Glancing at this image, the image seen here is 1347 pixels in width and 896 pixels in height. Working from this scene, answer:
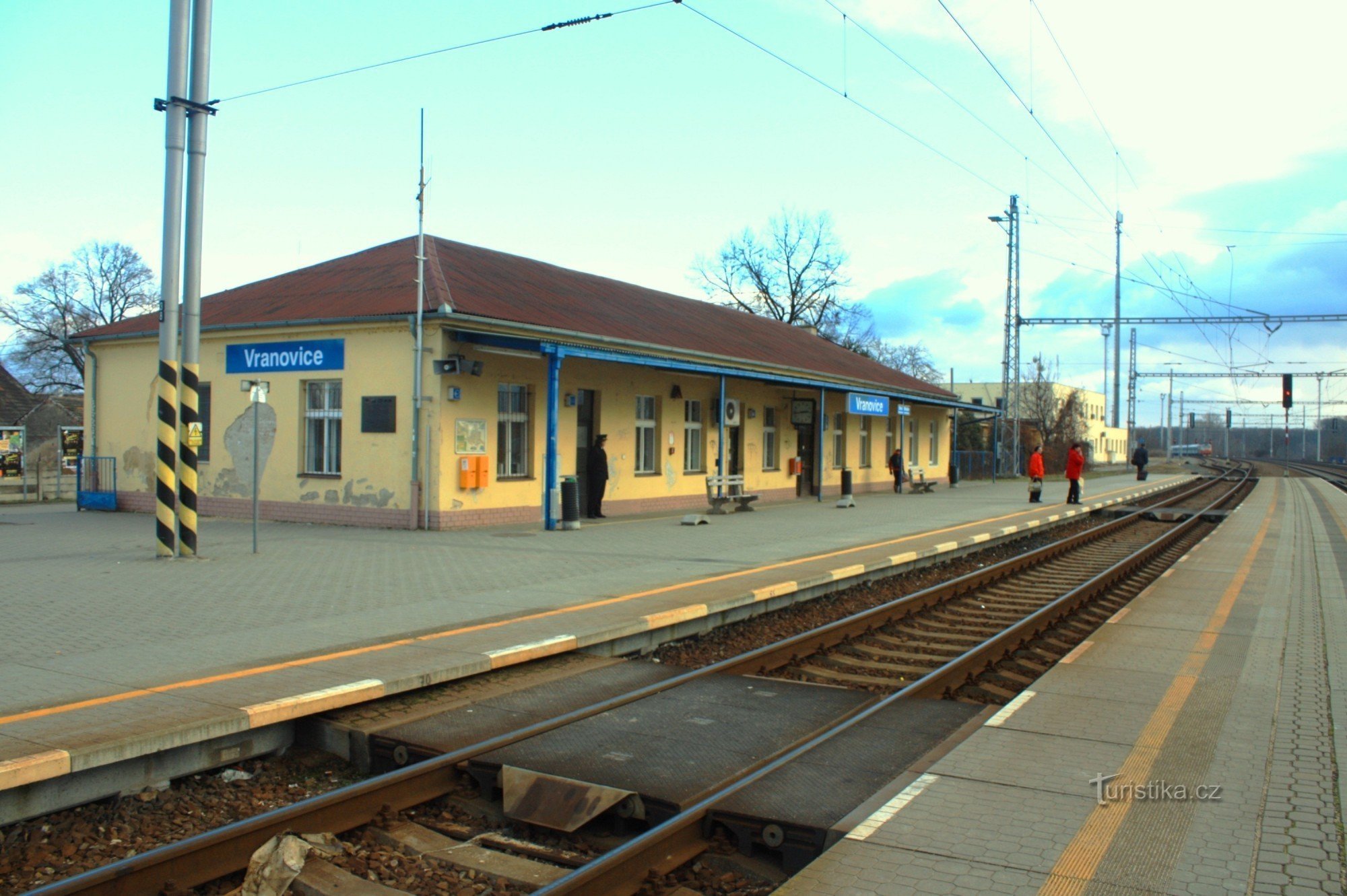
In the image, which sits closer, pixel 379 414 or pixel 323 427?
pixel 379 414

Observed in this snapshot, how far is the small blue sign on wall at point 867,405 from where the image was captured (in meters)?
28.2

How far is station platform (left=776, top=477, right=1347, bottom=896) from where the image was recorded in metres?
3.91

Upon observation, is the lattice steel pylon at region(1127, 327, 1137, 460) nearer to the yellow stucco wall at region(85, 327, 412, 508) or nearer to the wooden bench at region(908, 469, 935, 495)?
the wooden bench at region(908, 469, 935, 495)

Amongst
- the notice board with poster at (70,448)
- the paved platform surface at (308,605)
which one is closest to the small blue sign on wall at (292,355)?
the paved platform surface at (308,605)

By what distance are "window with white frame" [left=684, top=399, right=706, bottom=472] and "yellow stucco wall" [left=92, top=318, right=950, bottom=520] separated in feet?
0.45

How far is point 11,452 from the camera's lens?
2792 centimetres

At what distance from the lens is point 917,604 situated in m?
11.2

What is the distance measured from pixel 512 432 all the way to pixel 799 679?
11.6 m

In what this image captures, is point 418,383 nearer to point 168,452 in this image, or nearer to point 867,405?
point 168,452

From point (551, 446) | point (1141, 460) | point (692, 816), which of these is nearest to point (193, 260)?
point (551, 446)

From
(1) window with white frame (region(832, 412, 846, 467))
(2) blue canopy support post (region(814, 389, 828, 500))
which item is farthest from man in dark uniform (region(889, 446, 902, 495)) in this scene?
(2) blue canopy support post (region(814, 389, 828, 500))

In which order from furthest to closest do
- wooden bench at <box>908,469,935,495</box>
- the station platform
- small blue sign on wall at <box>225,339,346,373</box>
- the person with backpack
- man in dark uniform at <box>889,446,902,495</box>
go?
the person with backpack < wooden bench at <box>908,469,935,495</box> < man in dark uniform at <box>889,446,902,495</box> < small blue sign on wall at <box>225,339,346,373</box> < the station platform

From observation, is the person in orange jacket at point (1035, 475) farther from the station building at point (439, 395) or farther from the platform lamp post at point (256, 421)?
the platform lamp post at point (256, 421)

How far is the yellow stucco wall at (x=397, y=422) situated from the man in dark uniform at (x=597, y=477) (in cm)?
45
